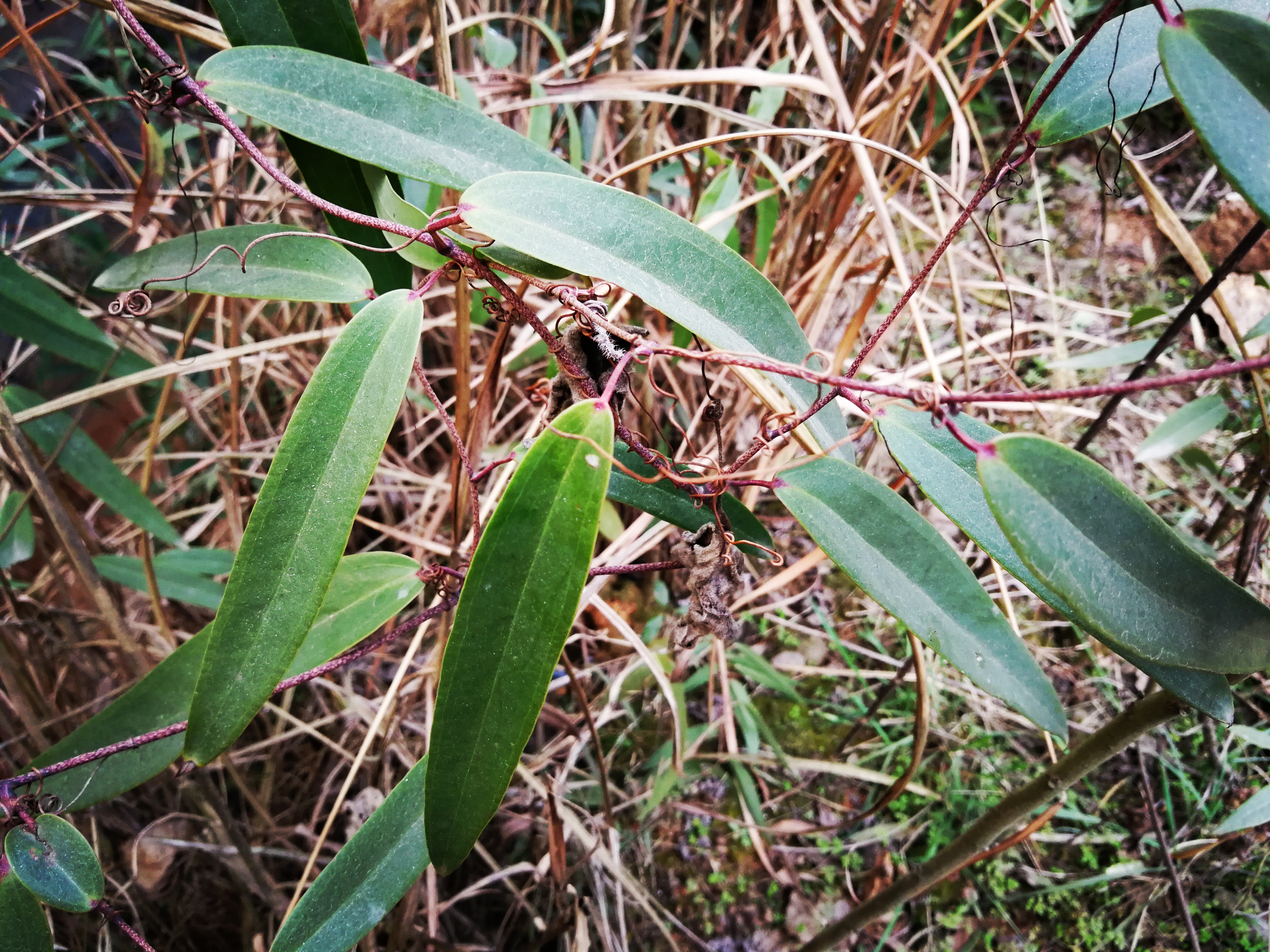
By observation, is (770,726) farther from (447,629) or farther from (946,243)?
(946,243)

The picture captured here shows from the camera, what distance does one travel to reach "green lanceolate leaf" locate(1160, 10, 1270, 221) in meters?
0.31

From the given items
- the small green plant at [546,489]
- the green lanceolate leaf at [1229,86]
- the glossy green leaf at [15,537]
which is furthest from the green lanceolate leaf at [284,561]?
the glossy green leaf at [15,537]

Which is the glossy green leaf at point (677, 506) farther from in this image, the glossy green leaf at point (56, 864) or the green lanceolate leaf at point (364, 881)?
the glossy green leaf at point (56, 864)

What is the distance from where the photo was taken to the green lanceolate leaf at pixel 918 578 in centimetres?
36

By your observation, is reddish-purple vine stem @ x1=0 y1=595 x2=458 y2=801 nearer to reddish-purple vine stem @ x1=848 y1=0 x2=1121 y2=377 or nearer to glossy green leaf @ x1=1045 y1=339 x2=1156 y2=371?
reddish-purple vine stem @ x1=848 y1=0 x2=1121 y2=377

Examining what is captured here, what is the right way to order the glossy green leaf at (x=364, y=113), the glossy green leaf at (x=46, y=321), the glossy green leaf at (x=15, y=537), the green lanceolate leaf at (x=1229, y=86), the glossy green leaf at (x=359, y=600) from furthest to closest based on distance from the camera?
the glossy green leaf at (x=15, y=537) → the glossy green leaf at (x=46, y=321) → the glossy green leaf at (x=359, y=600) → the glossy green leaf at (x=364, y=113) → the green lanceolate leaf at (x=1229, y=86)

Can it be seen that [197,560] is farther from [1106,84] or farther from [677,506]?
[1106,84]

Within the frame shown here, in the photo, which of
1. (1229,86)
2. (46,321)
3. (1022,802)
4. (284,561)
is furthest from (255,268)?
(1022,802)

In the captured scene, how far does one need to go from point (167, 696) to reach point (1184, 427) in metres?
0.98

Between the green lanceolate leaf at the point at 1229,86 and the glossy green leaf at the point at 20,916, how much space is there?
0.77 metres

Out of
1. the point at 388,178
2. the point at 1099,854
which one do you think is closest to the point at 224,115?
the point at 388,178

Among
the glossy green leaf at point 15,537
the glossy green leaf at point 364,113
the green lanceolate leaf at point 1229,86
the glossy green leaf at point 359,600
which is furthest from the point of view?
the glossy green leaf at point 15,537

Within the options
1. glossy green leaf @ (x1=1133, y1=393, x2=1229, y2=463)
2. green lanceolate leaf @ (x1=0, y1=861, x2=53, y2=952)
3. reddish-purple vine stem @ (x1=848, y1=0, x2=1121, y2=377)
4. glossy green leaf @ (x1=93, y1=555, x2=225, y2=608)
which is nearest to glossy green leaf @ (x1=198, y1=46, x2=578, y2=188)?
reddish-purple vine stem @ (x1=848, y1=0, x2=1121, y2=377)

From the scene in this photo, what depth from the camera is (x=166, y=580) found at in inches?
33.8
